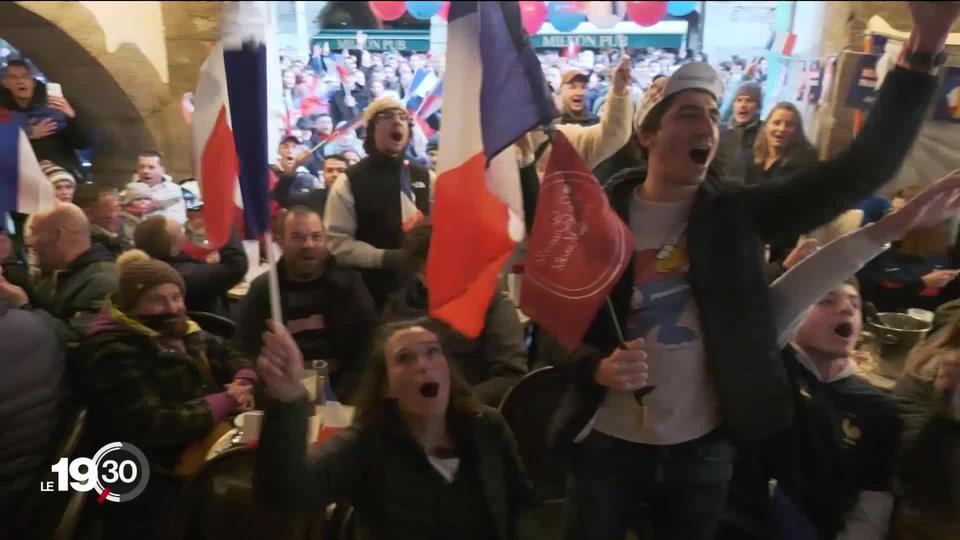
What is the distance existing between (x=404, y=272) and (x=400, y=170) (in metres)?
0.44

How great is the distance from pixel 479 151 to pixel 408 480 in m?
0.67

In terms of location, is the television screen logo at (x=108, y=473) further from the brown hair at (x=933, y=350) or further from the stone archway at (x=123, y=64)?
the stone archway at (x=123, y=64)

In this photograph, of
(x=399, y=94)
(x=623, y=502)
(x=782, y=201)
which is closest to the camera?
(x=782, y=201)

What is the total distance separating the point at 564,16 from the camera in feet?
15.0

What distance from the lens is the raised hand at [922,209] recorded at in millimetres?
1254

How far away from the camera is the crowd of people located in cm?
126

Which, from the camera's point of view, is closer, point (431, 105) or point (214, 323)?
point (214, 323)

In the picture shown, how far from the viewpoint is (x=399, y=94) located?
15.5ft

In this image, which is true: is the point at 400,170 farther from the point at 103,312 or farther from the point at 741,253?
the point at 741,253

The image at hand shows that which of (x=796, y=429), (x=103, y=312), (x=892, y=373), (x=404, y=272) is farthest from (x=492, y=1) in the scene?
(x=892, y=373)

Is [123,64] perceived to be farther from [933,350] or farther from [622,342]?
[933,350]

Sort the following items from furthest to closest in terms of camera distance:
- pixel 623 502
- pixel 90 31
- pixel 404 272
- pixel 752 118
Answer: pixel 90 31 < pixel 752 118 < pixel 404 272 < pixel 623 502

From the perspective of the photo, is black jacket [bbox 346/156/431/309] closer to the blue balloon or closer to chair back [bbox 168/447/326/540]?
chair back [bbox 168/447/326/540]

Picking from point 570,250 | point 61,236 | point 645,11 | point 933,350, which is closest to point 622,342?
point 570,250
